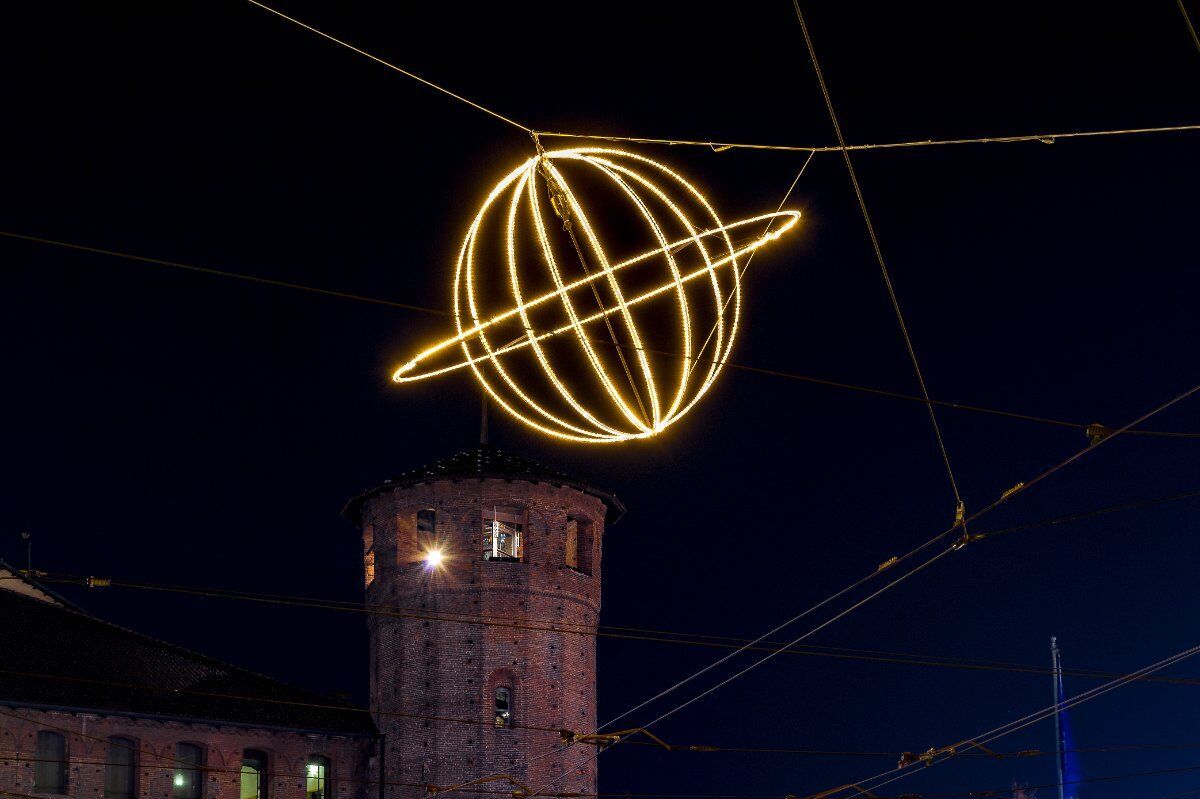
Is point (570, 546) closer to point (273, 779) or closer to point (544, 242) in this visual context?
point (273, 779)

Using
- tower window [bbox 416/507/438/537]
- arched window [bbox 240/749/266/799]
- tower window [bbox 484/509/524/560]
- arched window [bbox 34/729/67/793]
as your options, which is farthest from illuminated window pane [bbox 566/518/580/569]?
arched window [bbox 34/729/67/793]

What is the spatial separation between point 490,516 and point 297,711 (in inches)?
254

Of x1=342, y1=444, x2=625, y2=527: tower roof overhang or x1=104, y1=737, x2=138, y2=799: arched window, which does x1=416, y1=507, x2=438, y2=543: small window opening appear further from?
x1=104, y1=737, x2=138, y2=799: arched window

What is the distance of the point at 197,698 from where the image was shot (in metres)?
42.1

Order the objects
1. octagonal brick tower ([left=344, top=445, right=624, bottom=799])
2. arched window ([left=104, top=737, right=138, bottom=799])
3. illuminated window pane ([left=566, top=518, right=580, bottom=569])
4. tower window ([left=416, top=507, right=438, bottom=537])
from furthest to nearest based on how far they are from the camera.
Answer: illuminated window pane ([left=566, top=518, right=580, bottom=569]) → tower window ([left=416, top=507, right=438, bottom=537]) → octagonal brick tower ([left=344, top=445, right=624, bottom=799]) → arched window ([left=104, top=737, right=138, bottom=799])

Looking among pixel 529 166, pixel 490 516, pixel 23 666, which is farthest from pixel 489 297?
pixel 529 166

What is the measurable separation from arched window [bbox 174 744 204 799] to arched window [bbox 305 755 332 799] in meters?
2.84

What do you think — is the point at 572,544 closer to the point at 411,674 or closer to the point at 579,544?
the point at 579,544

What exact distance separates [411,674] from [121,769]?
22.3 feet

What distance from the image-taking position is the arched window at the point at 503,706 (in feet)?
140

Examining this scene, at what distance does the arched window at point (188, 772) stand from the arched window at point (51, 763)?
2820mm

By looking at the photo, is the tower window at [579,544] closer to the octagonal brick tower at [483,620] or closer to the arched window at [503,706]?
the octagonal brick tower at [483,620]

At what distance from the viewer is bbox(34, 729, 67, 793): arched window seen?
3922cm

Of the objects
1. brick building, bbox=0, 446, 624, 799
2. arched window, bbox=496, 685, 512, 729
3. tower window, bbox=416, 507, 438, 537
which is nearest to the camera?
brick building, bbox=0, 446, 624, 799
